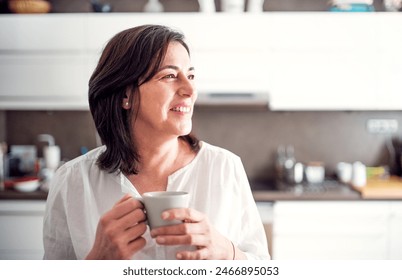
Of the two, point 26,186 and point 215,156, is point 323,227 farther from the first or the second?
point 26,186

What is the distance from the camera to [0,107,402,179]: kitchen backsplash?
6.23 ft

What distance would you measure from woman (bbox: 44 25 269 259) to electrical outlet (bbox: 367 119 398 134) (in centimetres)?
124

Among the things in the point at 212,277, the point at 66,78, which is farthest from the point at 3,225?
the point at 212,277

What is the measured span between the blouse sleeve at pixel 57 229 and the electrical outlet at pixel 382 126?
150 centimetres

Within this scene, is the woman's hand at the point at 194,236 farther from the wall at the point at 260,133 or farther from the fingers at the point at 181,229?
the wall at the point at 260,133

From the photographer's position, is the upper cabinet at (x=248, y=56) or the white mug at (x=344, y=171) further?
the white mug at (x=344, y=171)

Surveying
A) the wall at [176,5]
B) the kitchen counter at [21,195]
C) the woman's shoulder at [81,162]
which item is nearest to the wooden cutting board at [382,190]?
the wall at [176,5]

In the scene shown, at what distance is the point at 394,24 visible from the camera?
5.03ft

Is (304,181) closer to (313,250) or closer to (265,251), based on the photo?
(313,250)

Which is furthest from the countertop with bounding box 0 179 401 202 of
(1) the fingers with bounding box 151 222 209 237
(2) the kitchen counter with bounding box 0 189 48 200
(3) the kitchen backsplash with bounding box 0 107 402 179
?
(1) the fingers with bounding box 151 222 209 237

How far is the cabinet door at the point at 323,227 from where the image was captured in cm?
139

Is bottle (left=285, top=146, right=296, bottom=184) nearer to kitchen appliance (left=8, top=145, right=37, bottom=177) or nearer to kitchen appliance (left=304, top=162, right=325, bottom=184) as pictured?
kitchen appliance (left=304, top=162, right=325, bottom=184)

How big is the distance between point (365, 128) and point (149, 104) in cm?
136

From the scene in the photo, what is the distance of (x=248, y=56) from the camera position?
67.2 inches
